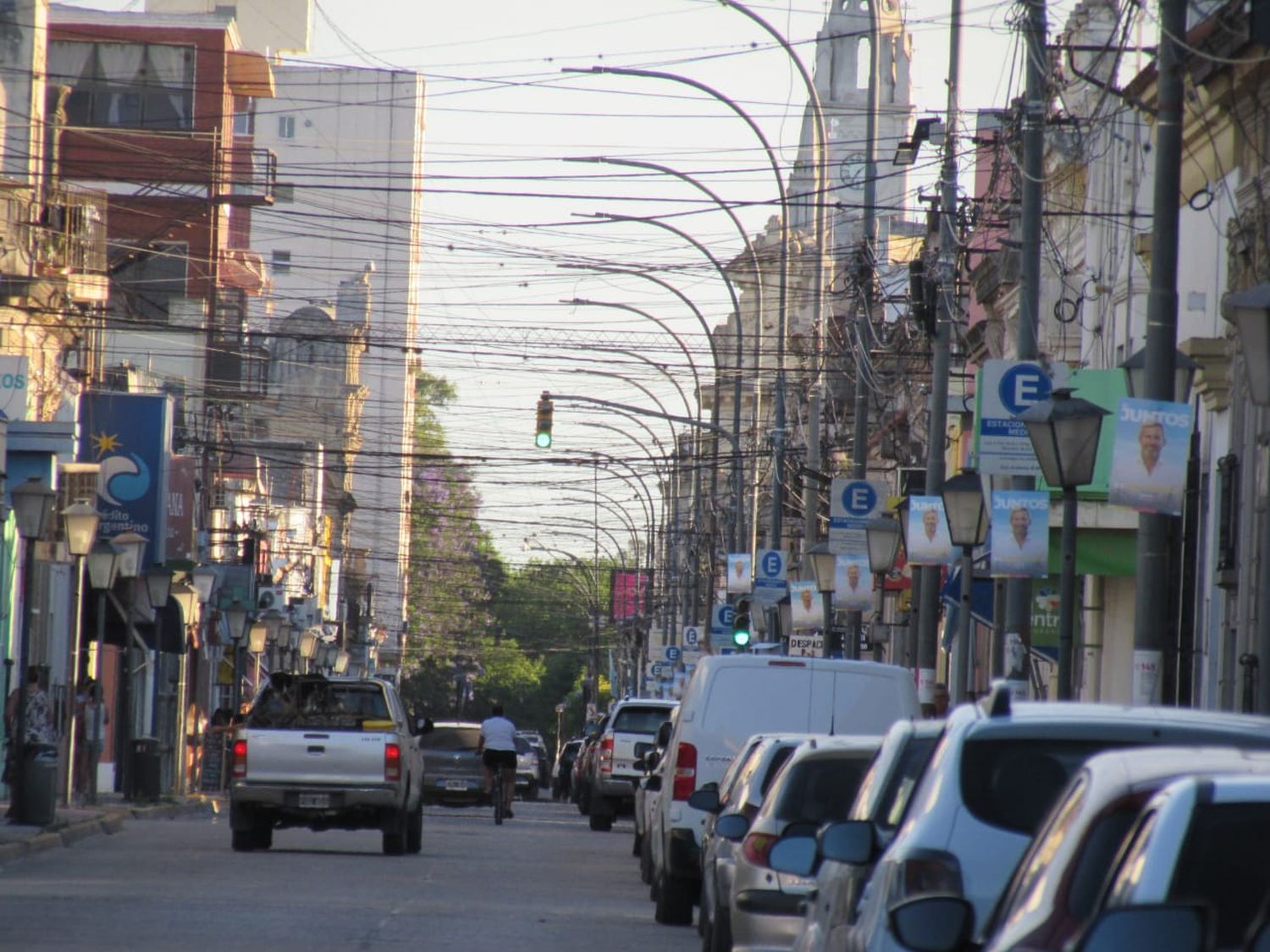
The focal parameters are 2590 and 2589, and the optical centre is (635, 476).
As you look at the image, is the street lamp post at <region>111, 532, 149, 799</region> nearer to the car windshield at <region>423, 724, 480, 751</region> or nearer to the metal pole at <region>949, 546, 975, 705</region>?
the car windshield at <region>423, 724, 480, 751</region>

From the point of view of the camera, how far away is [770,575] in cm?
4772

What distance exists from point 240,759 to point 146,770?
10.9 meters

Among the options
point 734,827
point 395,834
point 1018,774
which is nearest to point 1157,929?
point 1018,774

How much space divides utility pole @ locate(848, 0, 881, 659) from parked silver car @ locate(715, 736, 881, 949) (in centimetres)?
1832

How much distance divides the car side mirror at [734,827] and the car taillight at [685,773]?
540 cm

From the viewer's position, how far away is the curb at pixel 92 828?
2495cm

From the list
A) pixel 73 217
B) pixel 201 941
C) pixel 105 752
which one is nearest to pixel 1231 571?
pixel 201 941

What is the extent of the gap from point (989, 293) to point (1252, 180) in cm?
2057

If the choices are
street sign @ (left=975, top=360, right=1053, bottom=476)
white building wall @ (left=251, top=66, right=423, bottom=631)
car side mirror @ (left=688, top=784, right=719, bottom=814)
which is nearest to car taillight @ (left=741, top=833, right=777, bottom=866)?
car side mirror @ (left=688, top=784, right=719, bottom=814)

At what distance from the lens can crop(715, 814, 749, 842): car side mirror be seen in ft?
47.4

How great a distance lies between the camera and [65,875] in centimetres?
2222

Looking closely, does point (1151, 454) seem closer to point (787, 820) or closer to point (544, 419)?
point (787, 820)

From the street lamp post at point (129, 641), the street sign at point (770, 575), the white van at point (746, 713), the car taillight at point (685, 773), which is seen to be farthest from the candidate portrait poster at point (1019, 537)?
the street sign at point (770, 575)

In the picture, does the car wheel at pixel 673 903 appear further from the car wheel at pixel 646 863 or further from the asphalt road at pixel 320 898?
the car wheel at pixel 646 863
